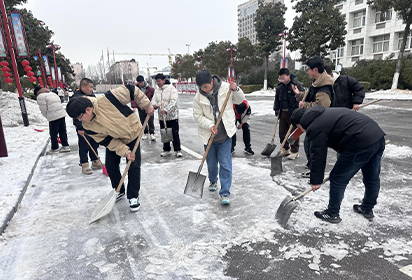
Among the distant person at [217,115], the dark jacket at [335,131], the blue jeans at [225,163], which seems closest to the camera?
the dark jacket at [335,131]

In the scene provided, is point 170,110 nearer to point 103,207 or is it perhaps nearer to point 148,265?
point 103,207

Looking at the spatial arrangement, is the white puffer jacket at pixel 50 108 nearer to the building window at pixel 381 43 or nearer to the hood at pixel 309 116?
the hood at pixel 309 116

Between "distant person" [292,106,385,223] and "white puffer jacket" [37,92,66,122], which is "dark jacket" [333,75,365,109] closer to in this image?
"distant person" [292,106,385,223]

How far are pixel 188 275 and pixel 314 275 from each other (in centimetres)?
100

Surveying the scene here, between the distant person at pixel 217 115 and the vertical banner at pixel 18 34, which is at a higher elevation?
the vertical banner at pixel 18 34

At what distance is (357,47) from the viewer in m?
34.8

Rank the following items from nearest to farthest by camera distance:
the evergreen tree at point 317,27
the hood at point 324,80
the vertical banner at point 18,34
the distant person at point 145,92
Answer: the hood at point 324,80 < the distant person at point 145,92 < the vertical banner at point 18,34 < the evergreen tree at point 317,27

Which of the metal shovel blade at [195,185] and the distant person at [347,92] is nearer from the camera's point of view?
the metal shovel blade at [195,185]

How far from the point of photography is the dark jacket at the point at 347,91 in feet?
12.3

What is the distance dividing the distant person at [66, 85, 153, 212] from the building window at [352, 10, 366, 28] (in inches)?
1526

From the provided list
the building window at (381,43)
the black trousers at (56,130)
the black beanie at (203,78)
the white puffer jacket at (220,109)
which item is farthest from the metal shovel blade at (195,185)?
the building window at (381,43)

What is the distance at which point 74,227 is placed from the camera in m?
2.96

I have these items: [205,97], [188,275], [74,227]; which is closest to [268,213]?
[188,275]

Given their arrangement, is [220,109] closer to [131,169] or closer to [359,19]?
[131,169]
